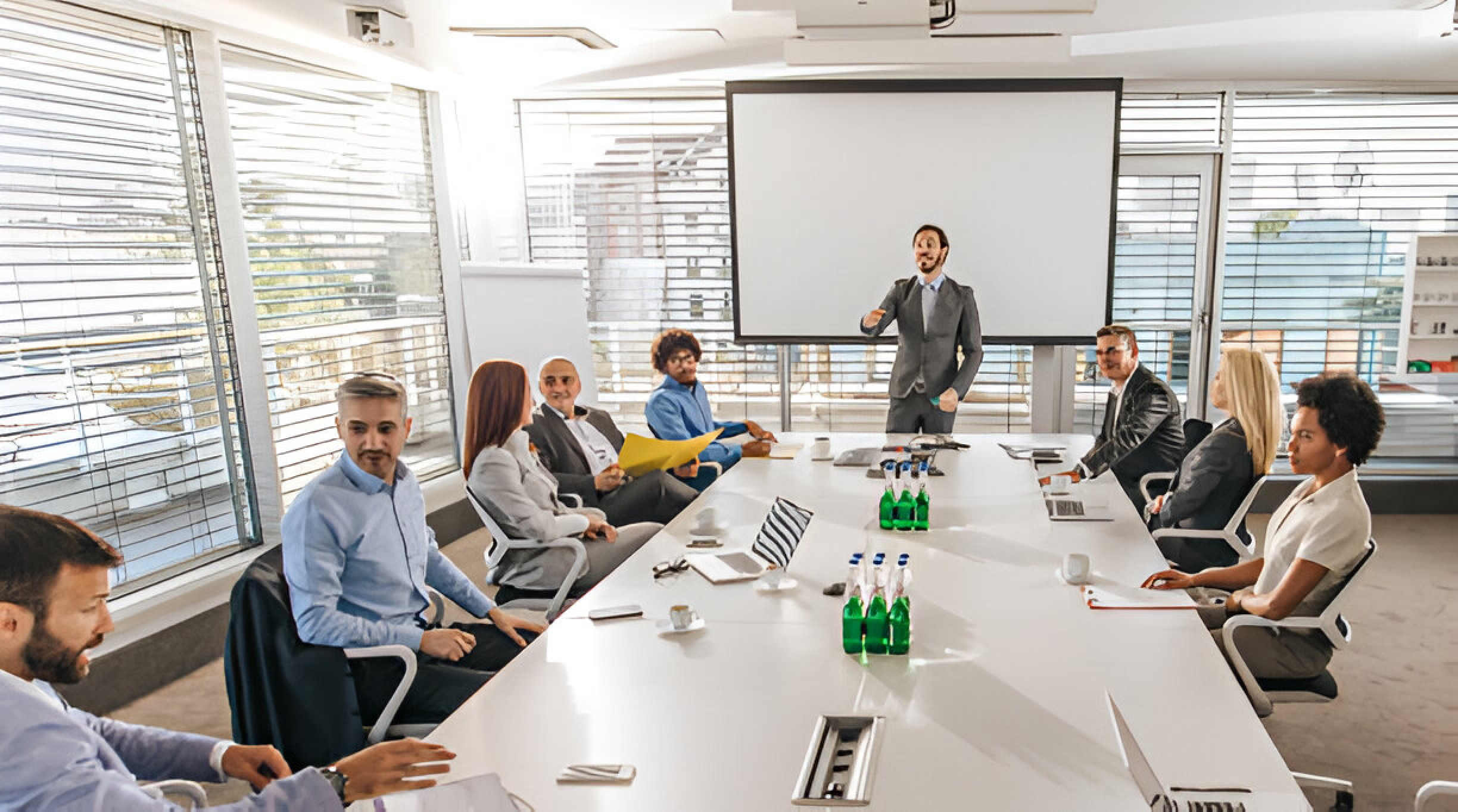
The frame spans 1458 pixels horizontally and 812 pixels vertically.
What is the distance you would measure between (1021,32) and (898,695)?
12.6ft

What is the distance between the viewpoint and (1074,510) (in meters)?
3.48

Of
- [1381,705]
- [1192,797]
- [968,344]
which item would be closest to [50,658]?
[1192,797]

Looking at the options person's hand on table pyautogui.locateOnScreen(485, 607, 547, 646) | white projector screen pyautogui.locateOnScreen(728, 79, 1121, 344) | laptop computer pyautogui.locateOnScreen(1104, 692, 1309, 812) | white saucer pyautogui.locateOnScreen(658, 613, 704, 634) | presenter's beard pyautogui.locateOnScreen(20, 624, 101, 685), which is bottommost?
person's hand on table pyautogui.locateOnScreen(485, 607, 547, 646)

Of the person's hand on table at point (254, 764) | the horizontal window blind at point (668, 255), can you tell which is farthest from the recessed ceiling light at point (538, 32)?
the person's hand on table at point (254, 764)

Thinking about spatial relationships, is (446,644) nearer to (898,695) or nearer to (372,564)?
(372,564)

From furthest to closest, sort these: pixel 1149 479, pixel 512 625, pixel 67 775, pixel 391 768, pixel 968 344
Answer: pixel 968 344
pixel 1149 479
pixel 512 625
pixel 391 768
pixel 67 775

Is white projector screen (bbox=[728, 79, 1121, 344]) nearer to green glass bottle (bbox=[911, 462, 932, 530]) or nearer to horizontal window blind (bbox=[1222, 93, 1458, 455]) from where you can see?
horizontal window blind (bbox=[1222, 93, 1458, 455])

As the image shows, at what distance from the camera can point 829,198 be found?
20.5 feet

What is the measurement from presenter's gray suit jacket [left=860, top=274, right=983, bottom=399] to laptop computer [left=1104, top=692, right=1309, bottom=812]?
13.0 feet

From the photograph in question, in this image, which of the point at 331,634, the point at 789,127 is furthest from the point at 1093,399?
the point at 331,634

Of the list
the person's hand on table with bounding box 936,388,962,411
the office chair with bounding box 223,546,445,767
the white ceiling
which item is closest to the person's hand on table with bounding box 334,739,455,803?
the office chair with bounding box 223,546,445,767

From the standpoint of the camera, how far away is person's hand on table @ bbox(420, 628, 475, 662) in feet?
8.51

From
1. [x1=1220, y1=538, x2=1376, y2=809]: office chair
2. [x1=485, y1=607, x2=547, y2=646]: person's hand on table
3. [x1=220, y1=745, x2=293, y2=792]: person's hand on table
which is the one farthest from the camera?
[x1=485, y1=607, x2=547, y2=646]: person's hand on table

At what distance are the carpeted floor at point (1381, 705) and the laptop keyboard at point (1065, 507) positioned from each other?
1.04 m
